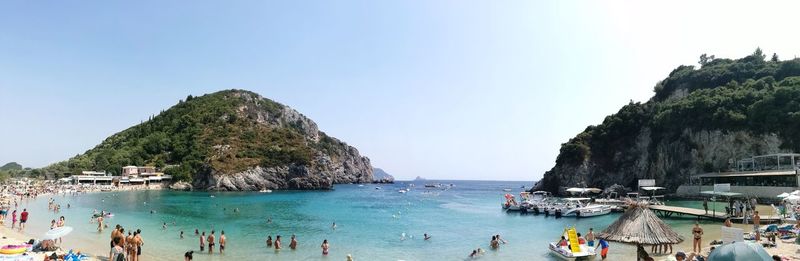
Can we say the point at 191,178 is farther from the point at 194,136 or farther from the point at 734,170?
the point at 734,170

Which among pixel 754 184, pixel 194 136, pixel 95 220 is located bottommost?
pixel 95 220

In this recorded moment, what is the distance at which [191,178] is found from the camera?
4215 inches

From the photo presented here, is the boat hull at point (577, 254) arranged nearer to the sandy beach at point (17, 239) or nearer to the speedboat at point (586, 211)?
the sandy beach at point (17, 239)

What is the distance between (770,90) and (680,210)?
3518cm

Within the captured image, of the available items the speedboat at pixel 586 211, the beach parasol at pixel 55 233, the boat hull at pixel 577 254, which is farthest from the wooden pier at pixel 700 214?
the beach parasol at pixel 55 233

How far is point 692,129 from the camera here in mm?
66375

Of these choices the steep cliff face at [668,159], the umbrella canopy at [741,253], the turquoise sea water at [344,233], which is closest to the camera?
the umbrella canopy at [741,253]

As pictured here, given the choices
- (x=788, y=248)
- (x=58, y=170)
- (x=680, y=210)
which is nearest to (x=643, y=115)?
(x=680, y=210)

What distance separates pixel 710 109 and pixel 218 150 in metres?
106

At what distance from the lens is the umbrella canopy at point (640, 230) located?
1902cm

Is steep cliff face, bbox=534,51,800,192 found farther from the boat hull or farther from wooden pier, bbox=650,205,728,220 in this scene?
the boat hull

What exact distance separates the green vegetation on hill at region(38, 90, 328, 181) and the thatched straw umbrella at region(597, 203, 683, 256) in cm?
9882

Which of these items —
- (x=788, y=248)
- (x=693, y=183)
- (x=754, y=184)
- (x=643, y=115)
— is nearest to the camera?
(x=788, y=248)

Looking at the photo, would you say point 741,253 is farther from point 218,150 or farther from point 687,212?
point 218,150
